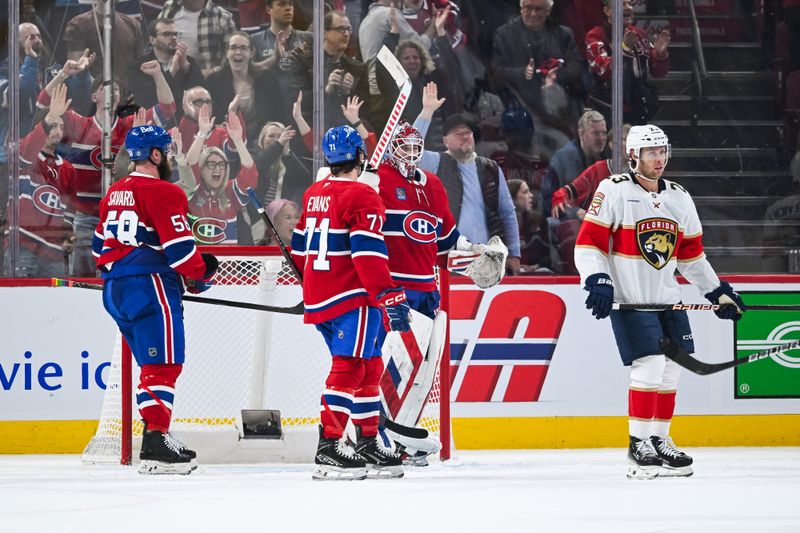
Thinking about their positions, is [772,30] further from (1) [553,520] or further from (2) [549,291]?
(1) [553,520]

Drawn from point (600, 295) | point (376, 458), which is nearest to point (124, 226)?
point (376, 458)

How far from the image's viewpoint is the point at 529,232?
7062 millimetres

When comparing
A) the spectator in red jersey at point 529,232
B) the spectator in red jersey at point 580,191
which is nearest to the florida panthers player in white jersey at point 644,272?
the spectator in red jersey at point 529,232

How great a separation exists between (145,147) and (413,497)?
170 cm

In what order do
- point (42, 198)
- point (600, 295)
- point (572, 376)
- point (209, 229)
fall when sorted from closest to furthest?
1. point (600, 295)
2. point (572, 376)
3. point (42, 198)
4. point (209, 229)

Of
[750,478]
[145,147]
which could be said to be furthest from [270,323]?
[750,478]

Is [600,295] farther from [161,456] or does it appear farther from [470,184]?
[470,184]

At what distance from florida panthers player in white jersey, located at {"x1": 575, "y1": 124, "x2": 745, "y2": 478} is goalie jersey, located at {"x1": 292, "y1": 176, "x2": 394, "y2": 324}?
76 centimetres

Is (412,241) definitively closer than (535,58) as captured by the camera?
Yes

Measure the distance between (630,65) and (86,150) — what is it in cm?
294

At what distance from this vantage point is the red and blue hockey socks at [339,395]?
4.70m

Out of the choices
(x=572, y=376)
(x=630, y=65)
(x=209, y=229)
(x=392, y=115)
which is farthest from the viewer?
(x=630, y=65)

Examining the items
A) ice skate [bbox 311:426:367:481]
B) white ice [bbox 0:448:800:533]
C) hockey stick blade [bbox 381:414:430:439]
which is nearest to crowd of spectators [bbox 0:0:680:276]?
hockey stick blade [bbox 381:414:430:439]

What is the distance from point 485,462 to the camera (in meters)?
5.57
